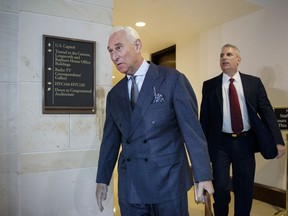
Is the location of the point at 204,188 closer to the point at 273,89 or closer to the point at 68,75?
the point at 68,75

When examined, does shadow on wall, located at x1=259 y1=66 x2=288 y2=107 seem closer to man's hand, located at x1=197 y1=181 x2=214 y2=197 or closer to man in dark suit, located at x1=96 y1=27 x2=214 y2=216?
man in dark suit, located at x1=96 y1=27 x2=214 y2=216

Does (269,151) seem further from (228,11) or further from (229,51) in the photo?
(228,11)

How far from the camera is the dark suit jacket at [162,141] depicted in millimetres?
1201

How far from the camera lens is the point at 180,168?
4.06 ft

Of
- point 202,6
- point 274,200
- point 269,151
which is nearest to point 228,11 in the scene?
point 202,6

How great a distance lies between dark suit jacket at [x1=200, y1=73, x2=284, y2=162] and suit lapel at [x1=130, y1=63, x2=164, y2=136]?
3.60 ft

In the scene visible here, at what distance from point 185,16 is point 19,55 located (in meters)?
2.29

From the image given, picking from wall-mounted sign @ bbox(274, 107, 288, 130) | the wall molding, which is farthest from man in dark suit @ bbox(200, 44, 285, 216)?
the wall molding

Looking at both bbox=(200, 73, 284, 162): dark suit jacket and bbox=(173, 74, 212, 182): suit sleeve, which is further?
bbox=(200, 73, 284, 162): dark suit jacket

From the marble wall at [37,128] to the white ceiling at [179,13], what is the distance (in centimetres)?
128

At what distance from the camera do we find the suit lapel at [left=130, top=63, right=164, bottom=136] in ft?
4.04

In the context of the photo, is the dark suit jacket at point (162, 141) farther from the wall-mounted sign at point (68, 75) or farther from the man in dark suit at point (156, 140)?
the wall-mounted sign at point (68, 75)

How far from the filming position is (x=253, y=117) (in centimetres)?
208

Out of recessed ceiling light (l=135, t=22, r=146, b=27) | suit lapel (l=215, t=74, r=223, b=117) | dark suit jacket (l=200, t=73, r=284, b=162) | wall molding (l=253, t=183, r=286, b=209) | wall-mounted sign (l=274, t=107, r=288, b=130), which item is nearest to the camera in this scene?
dark suit jacket (l=200, t=73, r=284, b=162)
